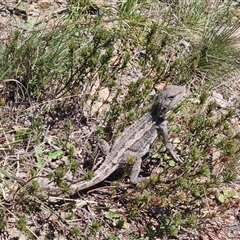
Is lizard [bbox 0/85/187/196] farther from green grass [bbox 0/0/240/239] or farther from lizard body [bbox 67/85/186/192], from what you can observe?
green grass [bbox 0/0/240/239]

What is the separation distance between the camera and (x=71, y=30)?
589 cm

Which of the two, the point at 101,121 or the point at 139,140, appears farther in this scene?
the point at 101,121

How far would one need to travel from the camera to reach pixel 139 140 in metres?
5.14

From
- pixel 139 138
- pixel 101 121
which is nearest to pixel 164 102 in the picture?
pixel 139 138

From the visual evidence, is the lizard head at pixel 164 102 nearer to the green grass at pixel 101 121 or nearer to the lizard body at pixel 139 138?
the lizard body at pixel 139 138

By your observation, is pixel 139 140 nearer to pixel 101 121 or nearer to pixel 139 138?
pixel 139 138

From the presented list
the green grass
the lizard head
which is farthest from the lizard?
the green grass

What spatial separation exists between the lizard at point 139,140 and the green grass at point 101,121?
0.13m

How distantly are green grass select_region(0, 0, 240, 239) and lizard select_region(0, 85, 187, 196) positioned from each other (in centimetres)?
13

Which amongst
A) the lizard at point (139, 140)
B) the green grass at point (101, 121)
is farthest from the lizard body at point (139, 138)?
the green grass at point (101, 121)

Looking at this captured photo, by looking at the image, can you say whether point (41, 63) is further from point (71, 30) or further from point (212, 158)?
point (212, 158)

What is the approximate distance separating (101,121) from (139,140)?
718mm

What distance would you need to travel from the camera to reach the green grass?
185 inches

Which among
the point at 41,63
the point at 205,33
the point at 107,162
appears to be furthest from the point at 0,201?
the point at 205,33
